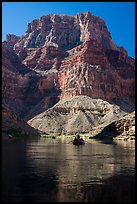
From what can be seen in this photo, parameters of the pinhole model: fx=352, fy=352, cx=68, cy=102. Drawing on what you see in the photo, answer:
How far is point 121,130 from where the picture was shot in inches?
5935

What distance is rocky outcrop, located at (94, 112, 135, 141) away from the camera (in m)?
144

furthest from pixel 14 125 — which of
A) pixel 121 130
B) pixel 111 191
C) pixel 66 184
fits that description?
pixel 111 191

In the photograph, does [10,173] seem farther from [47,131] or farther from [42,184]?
[47,131]

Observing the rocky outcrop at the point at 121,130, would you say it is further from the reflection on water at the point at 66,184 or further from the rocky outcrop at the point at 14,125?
the reflection on water at the point at 66,184

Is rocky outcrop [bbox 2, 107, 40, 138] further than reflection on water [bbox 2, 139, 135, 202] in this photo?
Yes

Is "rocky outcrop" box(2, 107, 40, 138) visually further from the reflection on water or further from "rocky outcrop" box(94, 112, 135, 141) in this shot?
the reflection on water

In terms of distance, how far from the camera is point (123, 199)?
21969mm

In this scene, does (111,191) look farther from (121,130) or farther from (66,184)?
(121,130)

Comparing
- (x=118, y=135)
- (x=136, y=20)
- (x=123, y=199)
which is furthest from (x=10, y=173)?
(x=118, y=135)

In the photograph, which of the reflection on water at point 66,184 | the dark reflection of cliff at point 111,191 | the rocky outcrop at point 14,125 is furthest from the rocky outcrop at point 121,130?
the dark reflection of cliff at point 111,191

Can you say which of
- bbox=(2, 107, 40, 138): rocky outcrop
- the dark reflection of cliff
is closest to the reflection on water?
the dark reflection of cliff

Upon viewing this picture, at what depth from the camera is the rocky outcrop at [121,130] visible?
14396 cm

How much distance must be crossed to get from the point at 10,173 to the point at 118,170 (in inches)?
437

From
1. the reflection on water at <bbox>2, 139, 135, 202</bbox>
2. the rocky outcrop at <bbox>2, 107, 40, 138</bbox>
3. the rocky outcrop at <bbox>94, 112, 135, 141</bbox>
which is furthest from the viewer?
the rocky outcrop at <bbox>94, 112, 135, 141</bbox>
